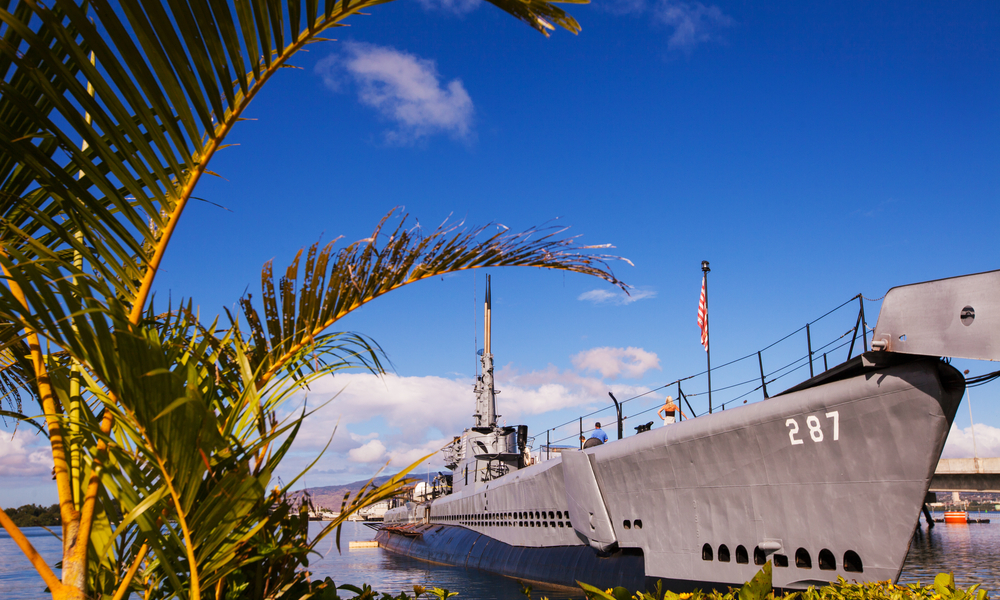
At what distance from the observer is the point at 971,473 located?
27047 millimetres

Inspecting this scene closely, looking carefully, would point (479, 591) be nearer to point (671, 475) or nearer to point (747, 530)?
point (671, 475)

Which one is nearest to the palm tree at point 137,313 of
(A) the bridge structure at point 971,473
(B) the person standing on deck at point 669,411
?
(B) the person standing on deck at point 669,411

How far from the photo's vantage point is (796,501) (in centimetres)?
734

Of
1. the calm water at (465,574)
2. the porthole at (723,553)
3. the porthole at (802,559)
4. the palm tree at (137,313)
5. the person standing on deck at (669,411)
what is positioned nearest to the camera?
the palm tree at (137,313)

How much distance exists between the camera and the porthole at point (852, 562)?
6734mm

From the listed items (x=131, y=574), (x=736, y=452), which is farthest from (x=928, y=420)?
(x=131, y=574)

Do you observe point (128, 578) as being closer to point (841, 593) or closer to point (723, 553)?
point (841, 593)

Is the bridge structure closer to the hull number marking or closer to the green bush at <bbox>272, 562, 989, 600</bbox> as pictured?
the hull number marking

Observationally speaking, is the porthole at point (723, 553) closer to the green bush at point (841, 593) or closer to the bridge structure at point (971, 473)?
the green bush at point (841, 593)

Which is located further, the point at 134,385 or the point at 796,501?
the point at 796,501

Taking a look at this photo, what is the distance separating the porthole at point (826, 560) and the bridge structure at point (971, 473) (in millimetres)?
24815

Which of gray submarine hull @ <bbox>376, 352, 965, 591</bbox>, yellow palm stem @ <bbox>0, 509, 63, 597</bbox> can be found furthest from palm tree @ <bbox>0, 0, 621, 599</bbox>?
gray submarine hull @ <bbox>376, 352, 965, 591</bbox>

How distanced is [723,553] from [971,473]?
85.8 feet

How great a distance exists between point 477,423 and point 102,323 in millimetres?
18829
